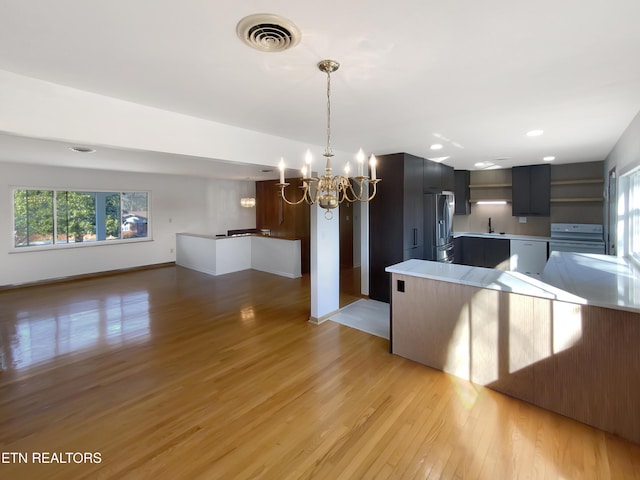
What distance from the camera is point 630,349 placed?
6.68 ft

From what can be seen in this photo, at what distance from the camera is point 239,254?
761cm

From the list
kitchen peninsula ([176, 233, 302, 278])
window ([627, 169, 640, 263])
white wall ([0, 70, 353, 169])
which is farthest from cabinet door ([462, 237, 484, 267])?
white wall ([0, 70, 353, 169])

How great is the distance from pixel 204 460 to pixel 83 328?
319 centimetres

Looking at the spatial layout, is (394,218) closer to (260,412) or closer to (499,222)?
(260,412)

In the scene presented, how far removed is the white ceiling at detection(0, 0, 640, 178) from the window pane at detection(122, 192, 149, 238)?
5884 millimetres

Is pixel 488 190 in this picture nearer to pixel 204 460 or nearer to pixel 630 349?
pixel 630 349

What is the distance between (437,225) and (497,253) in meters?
2.13

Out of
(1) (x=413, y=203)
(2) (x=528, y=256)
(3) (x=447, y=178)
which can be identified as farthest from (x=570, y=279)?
(2) (x=528, y=256)

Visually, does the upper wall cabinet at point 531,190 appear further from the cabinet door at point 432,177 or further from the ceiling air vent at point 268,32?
the ceiling air vent at point 268,32

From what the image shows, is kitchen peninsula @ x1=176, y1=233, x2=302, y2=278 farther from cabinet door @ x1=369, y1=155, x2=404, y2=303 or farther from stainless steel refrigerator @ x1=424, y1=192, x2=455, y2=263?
stainless steel refrigerator @ x1=424, y1=192, x2=455, y2=263

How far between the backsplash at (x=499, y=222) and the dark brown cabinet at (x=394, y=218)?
9.42ft

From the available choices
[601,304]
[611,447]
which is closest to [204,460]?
[611,447]

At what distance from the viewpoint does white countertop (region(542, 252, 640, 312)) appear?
6.86 ft

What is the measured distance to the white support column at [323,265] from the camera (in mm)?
4121
